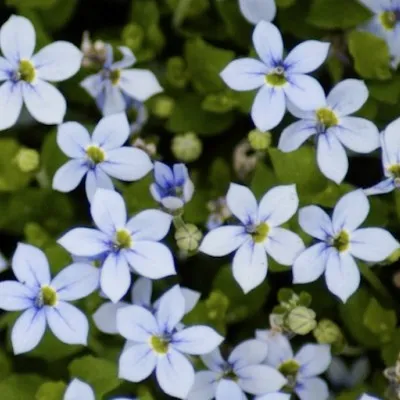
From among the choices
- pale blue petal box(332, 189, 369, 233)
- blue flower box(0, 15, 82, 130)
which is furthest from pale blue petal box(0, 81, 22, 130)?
pale blue petal box(332, 189, 369, 233)

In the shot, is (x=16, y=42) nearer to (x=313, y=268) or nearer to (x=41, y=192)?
(x=41, y=192)

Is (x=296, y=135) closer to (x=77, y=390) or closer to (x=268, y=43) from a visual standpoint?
(x=268, y=43)

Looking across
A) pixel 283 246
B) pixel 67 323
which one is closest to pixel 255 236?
pixel 283 246

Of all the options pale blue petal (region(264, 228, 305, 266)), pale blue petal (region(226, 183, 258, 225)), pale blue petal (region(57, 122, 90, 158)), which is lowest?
pale blue petal (region(264, 228, 305, 266))

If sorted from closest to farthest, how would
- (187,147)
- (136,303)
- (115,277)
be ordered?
(115,277), (136,303), (187,147)

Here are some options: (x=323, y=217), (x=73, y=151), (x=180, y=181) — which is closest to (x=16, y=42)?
(x=73, y=151)

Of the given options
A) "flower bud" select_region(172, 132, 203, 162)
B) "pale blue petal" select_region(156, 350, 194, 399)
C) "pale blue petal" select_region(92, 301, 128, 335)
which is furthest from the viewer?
"flower bud" select_region(172, 132, 203, 162)

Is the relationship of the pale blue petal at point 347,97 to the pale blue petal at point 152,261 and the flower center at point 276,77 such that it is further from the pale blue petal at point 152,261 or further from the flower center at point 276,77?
the pale blue petal at point 152,261

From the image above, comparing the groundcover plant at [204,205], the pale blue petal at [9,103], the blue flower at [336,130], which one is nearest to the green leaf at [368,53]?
the groundcover plant at [204,205]

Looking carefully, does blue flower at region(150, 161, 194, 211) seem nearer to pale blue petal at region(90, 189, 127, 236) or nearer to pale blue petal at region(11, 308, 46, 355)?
Answer: pale blue petal at region(90, 189, 127, 236)
